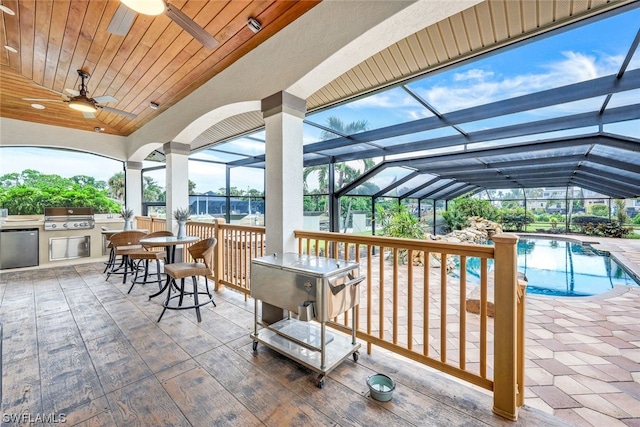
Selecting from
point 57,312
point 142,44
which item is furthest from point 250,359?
point 142,44

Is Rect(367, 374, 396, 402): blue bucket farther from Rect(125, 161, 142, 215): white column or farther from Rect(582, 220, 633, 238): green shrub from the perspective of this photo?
Rect(582, 220, 633, 238): green shrub

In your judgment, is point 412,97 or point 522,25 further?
point 412,97

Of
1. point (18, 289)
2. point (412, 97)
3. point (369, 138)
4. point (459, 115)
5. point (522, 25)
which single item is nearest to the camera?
point (522, 25)

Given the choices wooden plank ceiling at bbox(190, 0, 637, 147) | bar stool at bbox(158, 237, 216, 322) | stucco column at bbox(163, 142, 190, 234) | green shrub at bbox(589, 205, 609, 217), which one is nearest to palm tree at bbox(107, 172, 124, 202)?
stucco column at bbox(163, 142, 190, 234)

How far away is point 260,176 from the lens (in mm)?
9258

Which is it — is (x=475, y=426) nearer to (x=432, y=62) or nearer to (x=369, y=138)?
(x=432, y=62)

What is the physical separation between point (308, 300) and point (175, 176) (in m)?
4.23

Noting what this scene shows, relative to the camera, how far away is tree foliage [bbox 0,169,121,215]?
18.3 ft

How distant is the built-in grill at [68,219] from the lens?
5.41m

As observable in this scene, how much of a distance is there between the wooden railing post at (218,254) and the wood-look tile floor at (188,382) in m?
1.00

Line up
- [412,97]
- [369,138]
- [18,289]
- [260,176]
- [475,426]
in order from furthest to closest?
[260,176] → [369,138] → [18,289] → [412,97] → [475,426]

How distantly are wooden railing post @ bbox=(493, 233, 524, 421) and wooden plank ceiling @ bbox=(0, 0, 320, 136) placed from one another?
8.39 ft

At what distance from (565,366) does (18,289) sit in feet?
23.2

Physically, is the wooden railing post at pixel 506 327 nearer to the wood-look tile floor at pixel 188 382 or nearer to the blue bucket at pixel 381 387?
the wood-look tile floor at pixel 188 382
